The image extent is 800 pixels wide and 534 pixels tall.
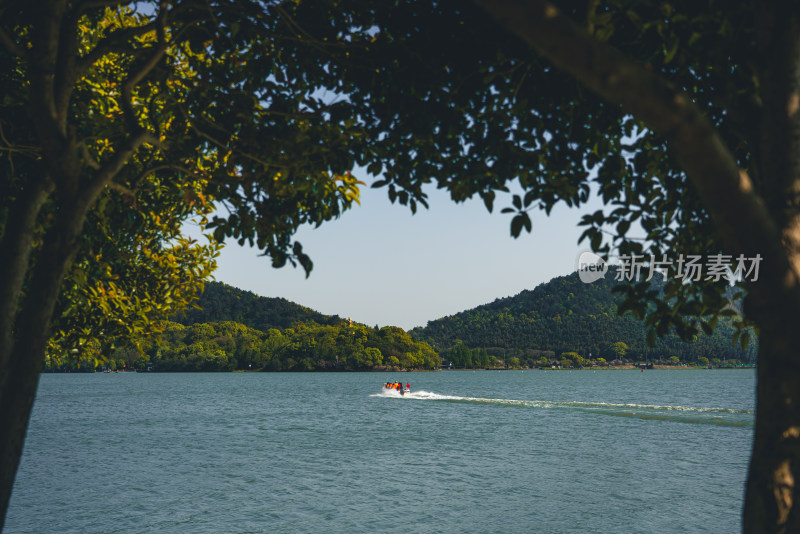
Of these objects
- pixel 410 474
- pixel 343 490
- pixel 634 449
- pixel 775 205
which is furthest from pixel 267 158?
pixel 634 449

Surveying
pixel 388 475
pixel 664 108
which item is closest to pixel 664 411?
pixel 388 475

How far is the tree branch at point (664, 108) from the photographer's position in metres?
3.41

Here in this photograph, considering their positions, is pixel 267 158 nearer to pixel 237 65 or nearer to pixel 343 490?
pixel 237 65

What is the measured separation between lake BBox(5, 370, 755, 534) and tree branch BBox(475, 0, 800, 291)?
22.5 meters

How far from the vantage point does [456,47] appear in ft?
22.1

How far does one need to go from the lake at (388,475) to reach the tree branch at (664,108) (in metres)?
22.5

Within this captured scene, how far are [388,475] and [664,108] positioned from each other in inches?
1363

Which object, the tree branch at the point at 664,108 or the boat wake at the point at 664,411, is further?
the boat wake at the point at 664,411

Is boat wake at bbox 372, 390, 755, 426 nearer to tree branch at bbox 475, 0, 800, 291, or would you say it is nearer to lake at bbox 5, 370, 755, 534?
lake at bbox 5, 370, 755, 534

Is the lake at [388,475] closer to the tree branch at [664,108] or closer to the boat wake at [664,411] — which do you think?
the boat wake at [664,411]

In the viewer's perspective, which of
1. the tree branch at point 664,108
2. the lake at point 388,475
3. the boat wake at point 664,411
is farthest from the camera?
the boat wake at point 664,411

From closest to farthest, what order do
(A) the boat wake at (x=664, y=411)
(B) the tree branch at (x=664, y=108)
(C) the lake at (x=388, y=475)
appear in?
(B) the tree branch at (x=664, y=108), (C) the lake at (x=388, y=475), (A) the boat wake at (x=664, y=411)

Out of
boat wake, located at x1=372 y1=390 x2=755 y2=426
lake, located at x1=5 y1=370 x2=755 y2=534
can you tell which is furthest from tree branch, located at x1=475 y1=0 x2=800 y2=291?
boat wake, located at x1=372 y1=390 x2=755 y2=426

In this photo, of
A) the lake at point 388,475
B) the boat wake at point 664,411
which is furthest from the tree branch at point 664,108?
the boat wake at point 664,411
